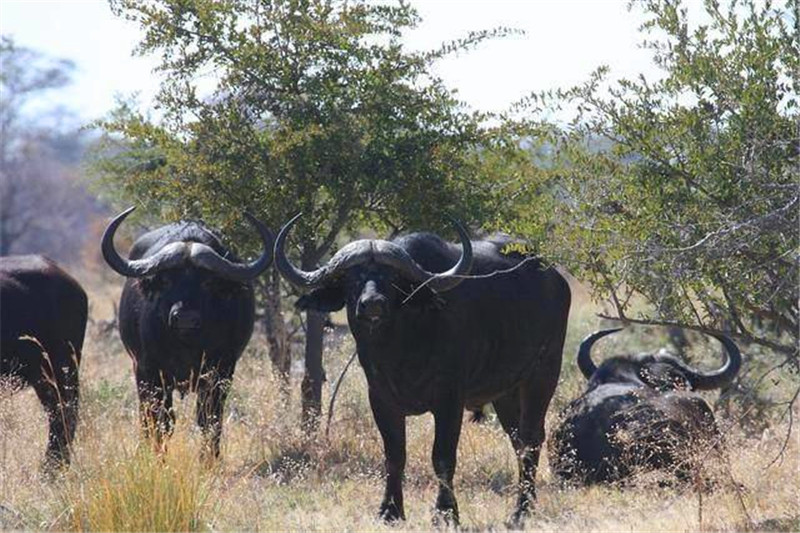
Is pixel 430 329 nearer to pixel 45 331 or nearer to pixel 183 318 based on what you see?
pixel 183 318

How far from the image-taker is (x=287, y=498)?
372 inches

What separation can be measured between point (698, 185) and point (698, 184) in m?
0.02

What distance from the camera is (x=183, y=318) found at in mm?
10297

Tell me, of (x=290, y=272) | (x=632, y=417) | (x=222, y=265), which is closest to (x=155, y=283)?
(x=222, y=265)

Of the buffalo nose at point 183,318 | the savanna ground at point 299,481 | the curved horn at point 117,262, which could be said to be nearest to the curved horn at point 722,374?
the savanna ground at point 299,481

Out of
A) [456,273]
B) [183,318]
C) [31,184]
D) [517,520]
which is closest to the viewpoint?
[456,273]

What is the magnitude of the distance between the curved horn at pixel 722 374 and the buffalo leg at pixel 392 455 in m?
2.78

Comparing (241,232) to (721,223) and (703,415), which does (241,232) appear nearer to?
(703,415)

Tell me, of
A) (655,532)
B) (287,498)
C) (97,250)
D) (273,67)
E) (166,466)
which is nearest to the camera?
(166,466)

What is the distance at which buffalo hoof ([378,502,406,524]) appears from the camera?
880cm

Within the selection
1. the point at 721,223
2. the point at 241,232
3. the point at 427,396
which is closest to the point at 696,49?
the point at 721,223

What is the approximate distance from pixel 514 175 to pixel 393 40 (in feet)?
4.91

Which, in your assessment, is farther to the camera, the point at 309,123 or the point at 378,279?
the point at 309,123

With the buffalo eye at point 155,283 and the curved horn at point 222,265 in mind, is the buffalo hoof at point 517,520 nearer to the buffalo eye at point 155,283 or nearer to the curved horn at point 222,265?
the curved horn at point 222,265
